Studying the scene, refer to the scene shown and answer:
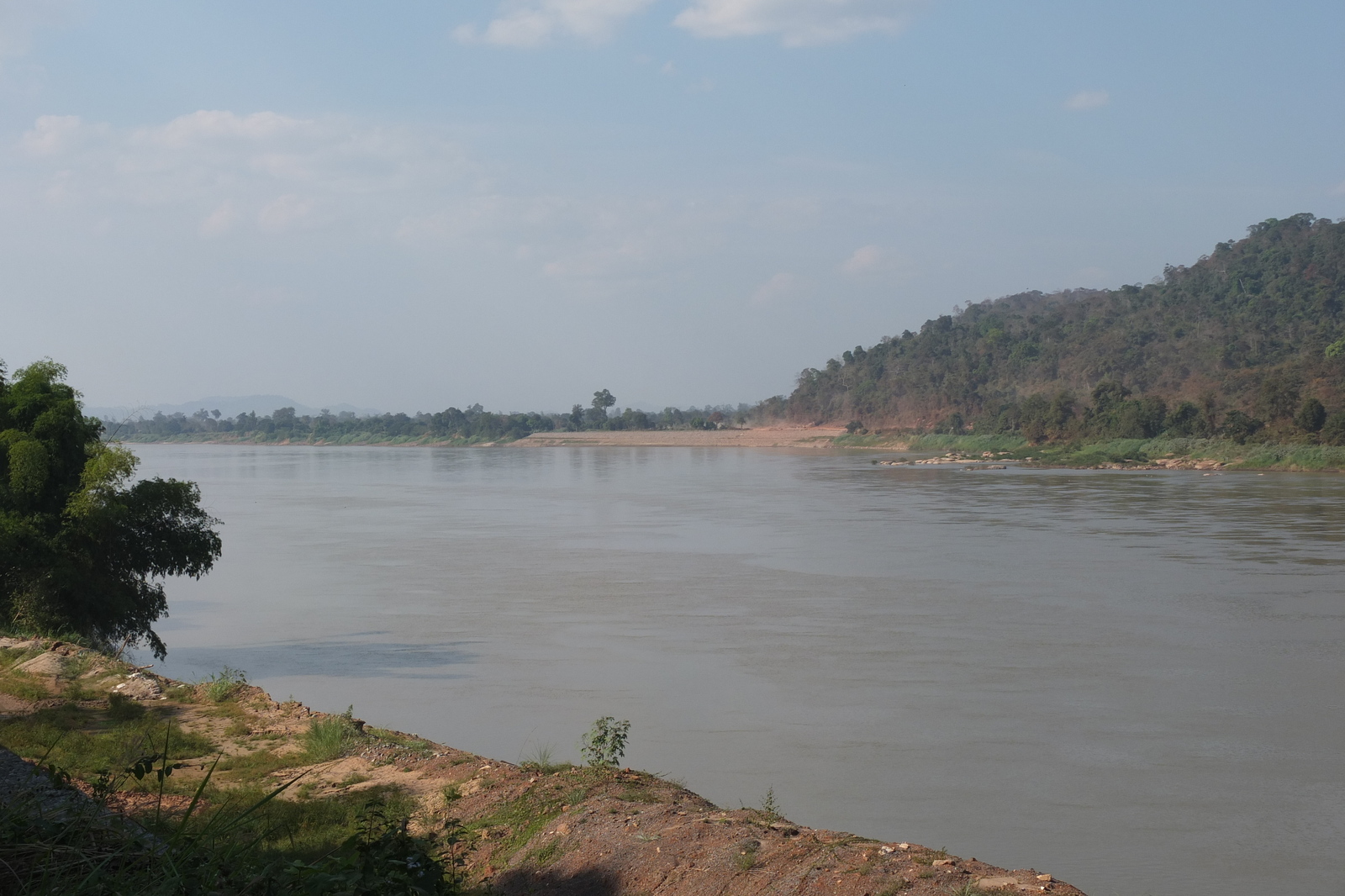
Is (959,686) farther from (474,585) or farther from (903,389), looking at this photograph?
(903,389)

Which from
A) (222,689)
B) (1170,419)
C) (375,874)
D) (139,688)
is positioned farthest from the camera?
(1170,419)

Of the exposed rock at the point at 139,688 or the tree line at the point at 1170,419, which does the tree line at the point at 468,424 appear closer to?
the tree line at the point at 1170,419

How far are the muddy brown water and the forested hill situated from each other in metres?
44.1

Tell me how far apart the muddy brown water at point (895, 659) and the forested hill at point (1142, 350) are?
44.1 m

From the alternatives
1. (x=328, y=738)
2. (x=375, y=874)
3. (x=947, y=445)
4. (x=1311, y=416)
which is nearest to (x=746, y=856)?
(x=375, y=874)

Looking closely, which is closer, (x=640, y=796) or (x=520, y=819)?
(x=520, y=819)

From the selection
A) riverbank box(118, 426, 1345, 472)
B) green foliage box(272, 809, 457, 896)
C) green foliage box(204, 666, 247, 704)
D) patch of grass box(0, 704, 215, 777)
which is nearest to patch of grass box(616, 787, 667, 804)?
green foliage box(272, 809, 457, 896)

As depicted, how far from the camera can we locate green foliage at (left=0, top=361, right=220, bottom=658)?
1237cm

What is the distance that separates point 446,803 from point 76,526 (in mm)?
8227

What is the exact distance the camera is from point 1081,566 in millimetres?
21375

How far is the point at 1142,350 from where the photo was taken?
310 ft

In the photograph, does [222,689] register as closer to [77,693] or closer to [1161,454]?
[77,693]

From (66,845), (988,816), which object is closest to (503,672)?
(988,816)

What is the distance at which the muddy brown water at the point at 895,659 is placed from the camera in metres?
8.30
